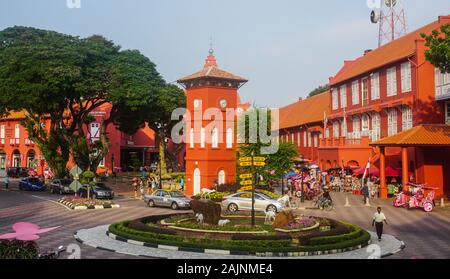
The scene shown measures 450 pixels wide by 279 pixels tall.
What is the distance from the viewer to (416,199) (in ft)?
94.6

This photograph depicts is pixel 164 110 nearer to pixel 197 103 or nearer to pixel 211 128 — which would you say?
pixel 197 103

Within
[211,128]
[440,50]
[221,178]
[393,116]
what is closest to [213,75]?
[211,128]

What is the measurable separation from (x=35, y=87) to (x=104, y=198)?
12.3m

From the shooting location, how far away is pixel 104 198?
36406 mm

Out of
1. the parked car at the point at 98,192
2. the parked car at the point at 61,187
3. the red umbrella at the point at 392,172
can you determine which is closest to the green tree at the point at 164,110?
the parked car at the point at 61,187

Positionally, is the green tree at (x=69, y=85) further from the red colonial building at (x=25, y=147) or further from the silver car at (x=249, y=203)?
the silver car at (x=249, y=203)

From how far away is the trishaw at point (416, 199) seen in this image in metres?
27.8

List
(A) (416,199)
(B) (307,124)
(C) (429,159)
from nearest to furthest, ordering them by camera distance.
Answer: (A) (416,199) → (C) (429,159) → (B) (307,124)

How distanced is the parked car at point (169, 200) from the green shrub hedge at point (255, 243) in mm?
12162

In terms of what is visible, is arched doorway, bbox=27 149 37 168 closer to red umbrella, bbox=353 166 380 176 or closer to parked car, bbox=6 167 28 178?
parked car, bbox=6 167 28 178

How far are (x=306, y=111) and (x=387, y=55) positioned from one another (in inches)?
805

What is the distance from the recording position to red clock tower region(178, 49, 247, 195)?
1517 inches

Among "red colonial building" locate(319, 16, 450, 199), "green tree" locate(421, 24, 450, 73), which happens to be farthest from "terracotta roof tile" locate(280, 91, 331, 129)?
"green tree" locate(421, 24, 450, 73)
